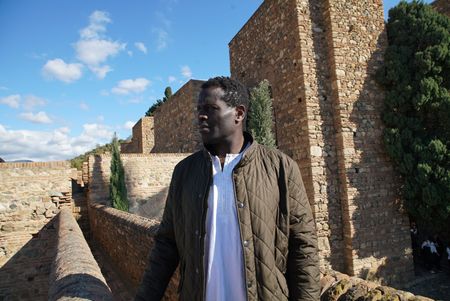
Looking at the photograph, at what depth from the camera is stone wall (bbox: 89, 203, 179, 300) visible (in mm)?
4170

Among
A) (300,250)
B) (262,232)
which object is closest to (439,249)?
(300,250)

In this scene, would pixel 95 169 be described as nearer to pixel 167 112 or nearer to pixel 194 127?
pixel 194 127

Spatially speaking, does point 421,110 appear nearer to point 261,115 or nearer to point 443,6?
point 261,115

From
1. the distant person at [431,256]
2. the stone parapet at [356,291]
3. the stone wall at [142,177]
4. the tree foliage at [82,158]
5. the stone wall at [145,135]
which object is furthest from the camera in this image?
the stone wall at [145,135]

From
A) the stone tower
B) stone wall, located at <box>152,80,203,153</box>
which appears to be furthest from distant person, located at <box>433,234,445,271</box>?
stone wall, located at <box>152,80,203,153</box>

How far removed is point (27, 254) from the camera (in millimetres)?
8367

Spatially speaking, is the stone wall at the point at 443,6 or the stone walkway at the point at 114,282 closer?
the stone walkway at the point at 114,282

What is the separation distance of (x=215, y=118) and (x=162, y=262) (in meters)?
0.96

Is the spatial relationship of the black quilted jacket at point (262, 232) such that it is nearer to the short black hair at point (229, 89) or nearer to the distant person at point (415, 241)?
the short black hair at point (229, 89)

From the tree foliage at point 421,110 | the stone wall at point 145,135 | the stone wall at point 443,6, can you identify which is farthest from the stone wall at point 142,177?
the stone wall at point 443,6

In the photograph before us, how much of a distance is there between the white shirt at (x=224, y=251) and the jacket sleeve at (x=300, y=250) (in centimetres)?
31

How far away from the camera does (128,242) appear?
5293mm

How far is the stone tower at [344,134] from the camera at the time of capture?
828 centimetres

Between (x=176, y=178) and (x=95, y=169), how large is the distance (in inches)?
402
